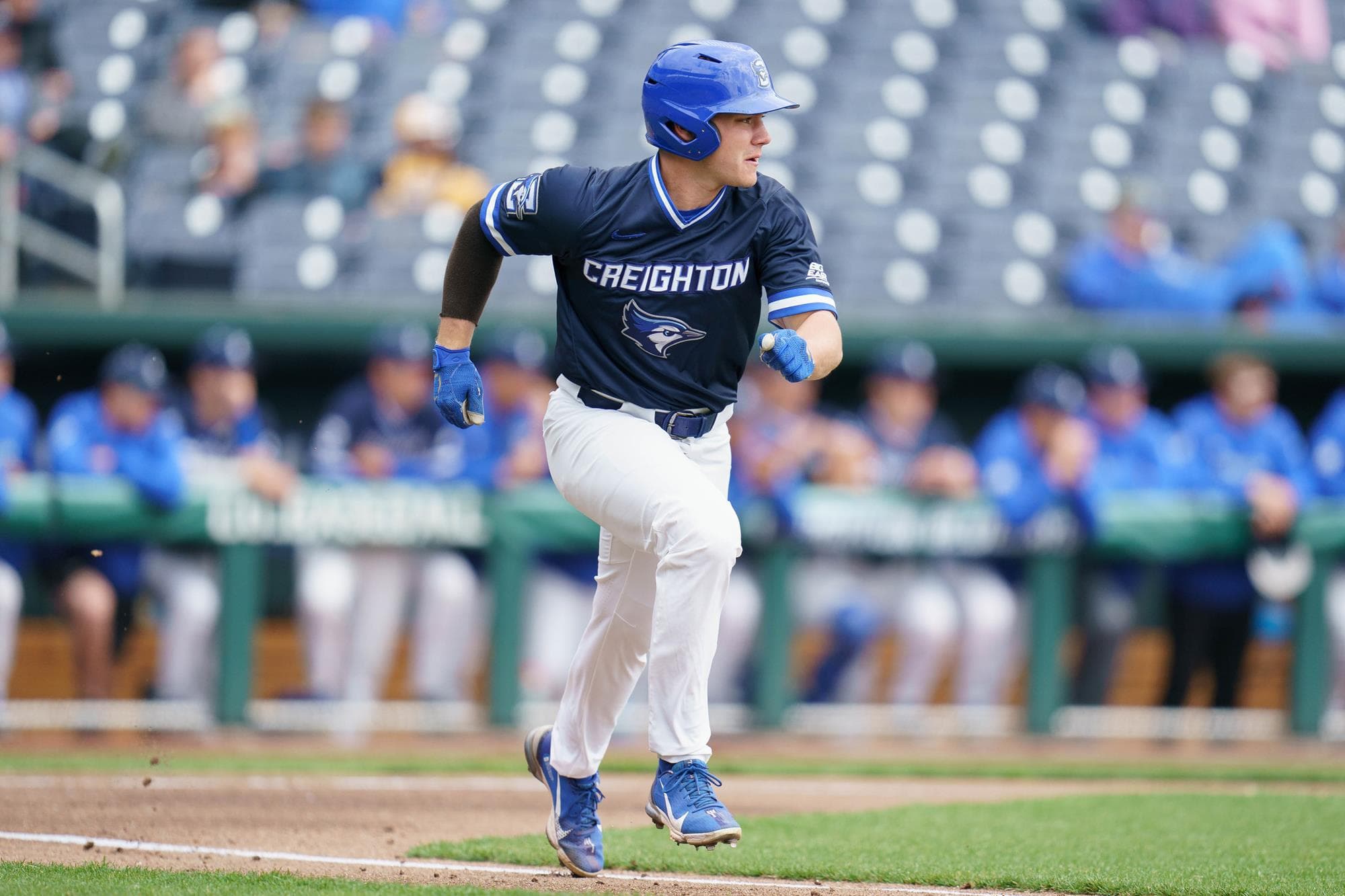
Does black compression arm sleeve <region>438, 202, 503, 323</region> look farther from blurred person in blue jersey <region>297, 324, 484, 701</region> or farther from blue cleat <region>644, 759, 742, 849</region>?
blurred person in blue jersey <region>297, 324, 484, 701</region>

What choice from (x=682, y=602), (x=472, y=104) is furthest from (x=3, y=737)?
(x=472, y=104)

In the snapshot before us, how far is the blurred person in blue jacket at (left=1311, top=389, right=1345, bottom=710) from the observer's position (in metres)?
7.57

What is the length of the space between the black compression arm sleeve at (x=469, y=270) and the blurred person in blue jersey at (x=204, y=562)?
320 cm

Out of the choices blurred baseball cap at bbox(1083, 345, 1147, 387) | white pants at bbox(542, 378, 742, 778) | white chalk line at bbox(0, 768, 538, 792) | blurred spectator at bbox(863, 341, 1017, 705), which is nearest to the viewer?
white pants at bbox(542, 378, 742, 778)

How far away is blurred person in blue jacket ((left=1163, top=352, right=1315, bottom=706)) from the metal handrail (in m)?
5.01

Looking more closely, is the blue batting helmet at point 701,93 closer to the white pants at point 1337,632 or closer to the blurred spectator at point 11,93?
the white pants at point 1337,632

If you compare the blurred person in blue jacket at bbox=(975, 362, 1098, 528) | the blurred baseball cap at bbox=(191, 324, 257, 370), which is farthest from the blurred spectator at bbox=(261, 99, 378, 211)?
the blurred person in blue jacket at bbox=(975, 362, 1098, 528)

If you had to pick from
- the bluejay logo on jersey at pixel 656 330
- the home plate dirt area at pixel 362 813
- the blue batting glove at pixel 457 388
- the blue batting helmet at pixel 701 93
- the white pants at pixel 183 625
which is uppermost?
the blue batting helmet at pixel 701 93

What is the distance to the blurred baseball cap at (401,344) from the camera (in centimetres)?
711

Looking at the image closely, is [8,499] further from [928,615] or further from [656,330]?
[656,330]

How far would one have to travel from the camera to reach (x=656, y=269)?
11.8 feet

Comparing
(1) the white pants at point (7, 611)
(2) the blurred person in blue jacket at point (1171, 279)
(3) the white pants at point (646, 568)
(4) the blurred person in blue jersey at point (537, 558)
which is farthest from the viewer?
(2) the blurred person in blue jacket at point (1171, 279)

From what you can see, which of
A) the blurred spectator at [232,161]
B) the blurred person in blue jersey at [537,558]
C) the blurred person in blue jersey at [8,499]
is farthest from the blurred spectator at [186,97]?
the blurred person in blue jersey at [537,558]

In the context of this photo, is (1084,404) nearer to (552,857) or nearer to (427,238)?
(427,238)
